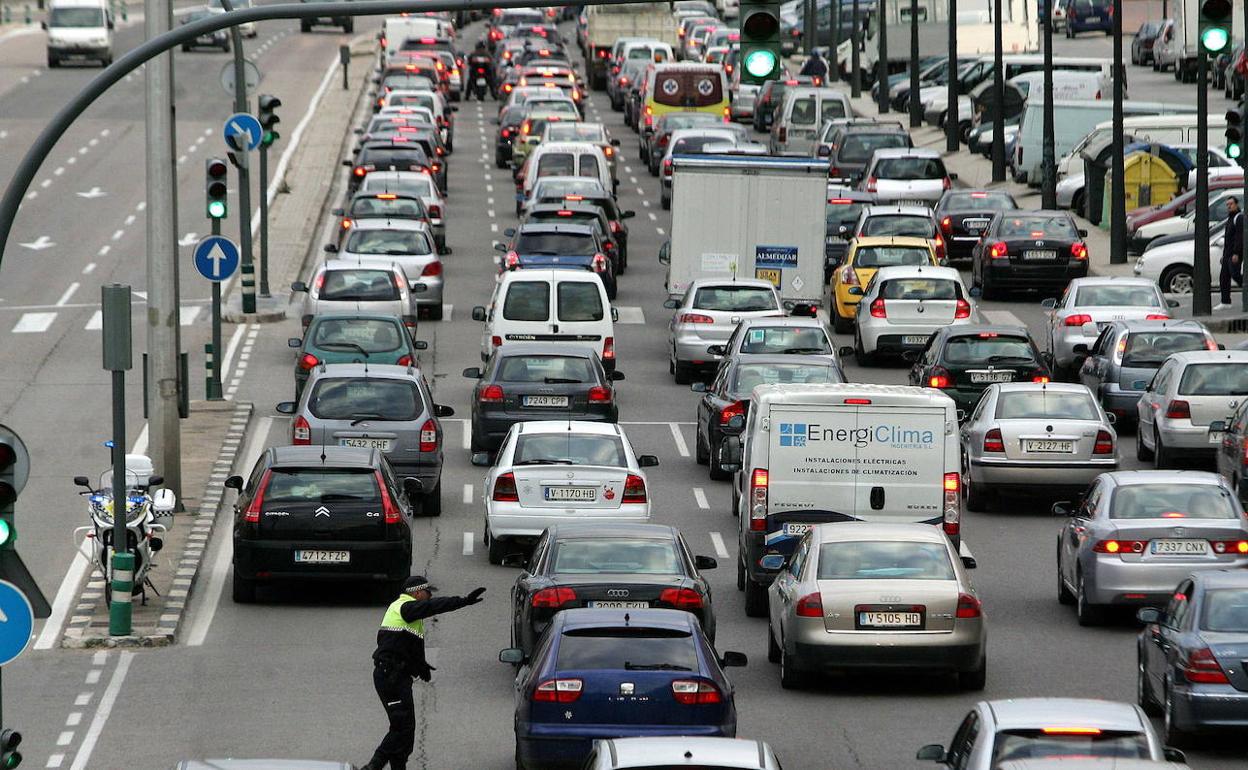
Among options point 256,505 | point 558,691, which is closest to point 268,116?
point 256,505

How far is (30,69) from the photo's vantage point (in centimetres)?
8875

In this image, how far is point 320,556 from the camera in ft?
73.9

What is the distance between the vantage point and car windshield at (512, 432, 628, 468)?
24656 mm

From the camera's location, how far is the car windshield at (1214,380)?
94.3ft

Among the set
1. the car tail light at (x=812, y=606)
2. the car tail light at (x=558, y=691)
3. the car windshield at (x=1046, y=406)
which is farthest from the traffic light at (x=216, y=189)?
the car tail light at (x=558, y=691)

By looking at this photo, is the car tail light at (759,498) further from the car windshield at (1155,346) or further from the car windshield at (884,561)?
the car windshield at (1155,346)

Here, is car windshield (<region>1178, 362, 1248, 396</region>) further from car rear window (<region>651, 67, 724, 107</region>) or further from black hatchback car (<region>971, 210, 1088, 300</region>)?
car rear window (<region>651, 67, 724, 107</region>)

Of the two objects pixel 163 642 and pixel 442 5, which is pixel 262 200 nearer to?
pixel 163 642

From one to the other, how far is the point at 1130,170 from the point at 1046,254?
943 cm

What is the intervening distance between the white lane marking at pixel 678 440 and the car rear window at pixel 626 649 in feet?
51.0

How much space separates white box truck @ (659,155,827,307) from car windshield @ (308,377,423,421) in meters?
13.4

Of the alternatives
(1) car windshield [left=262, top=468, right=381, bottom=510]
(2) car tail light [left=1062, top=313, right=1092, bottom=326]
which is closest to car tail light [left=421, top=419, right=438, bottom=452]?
(1) car windshield [left=262, top=468, right=381, bottom=510]

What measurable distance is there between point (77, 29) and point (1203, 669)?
249 ft

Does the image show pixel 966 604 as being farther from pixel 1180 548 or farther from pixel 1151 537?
pixel 1180 548
